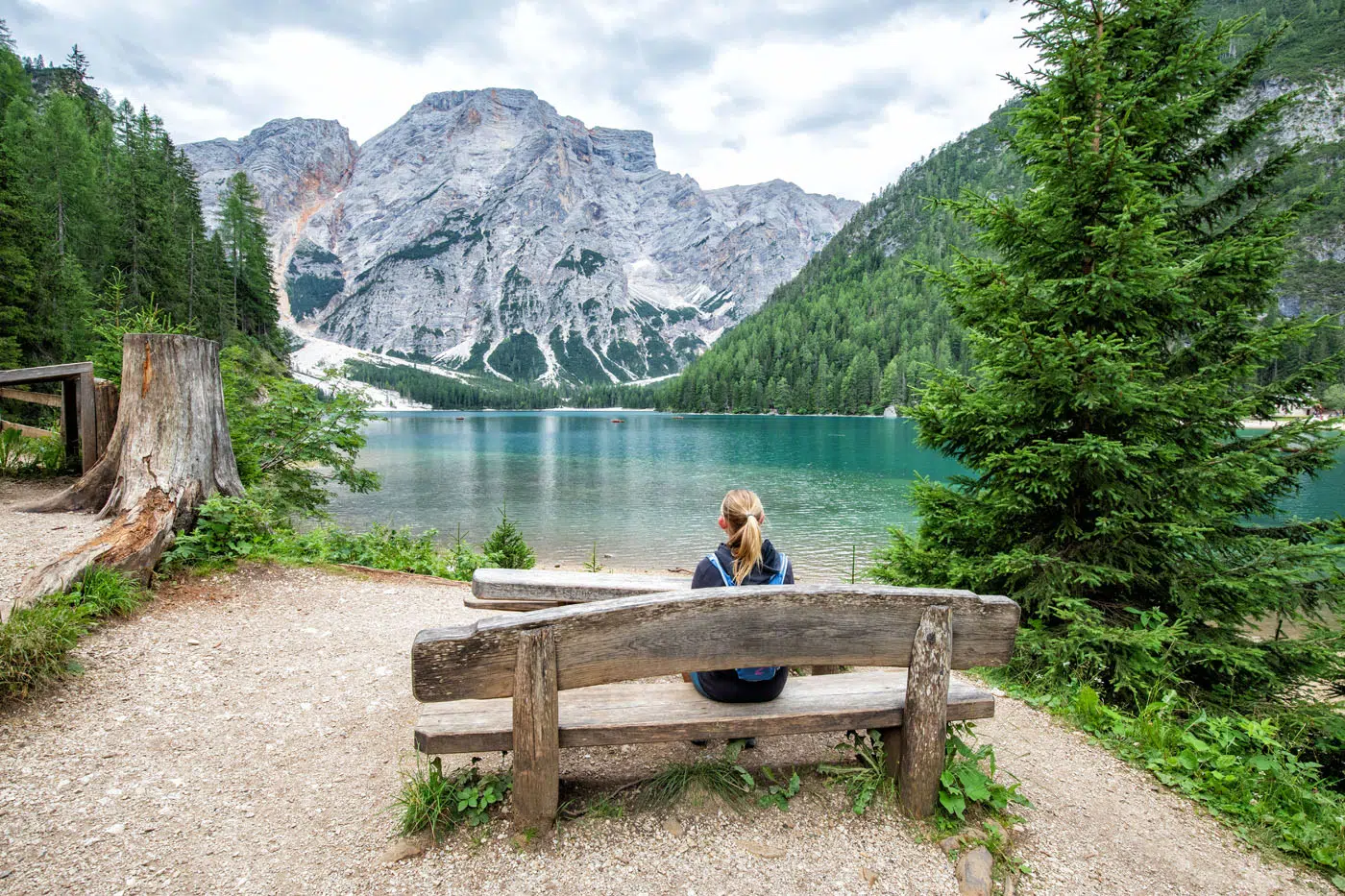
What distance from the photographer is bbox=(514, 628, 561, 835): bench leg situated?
263cm

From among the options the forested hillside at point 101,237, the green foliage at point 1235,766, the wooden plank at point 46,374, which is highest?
the forested hillside at point 101,237

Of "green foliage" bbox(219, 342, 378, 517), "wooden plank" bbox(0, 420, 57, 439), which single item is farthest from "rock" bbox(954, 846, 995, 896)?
"wooden plank" bbox(0, 420, 57, 439)

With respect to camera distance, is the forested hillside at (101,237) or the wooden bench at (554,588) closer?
the wooden bench at (554,588)

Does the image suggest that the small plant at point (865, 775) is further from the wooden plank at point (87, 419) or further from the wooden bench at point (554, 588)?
the wooden plank at point (87, 419)

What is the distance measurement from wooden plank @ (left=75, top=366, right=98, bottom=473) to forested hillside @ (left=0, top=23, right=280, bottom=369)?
170cm

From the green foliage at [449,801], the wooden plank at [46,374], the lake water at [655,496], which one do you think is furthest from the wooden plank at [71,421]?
the green foliage at [449,801]

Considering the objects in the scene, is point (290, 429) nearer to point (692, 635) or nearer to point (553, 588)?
point (553, 588)

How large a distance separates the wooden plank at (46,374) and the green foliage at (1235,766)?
43.7 feet

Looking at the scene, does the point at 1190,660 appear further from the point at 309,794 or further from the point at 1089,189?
the point at 309,794

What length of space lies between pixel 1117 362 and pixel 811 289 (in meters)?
177

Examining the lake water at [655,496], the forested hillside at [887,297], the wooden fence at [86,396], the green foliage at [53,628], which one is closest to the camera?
the green foliage at [53,628]

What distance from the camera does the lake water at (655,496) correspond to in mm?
20219

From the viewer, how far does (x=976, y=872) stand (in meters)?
2.83

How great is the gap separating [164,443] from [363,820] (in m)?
5.98
